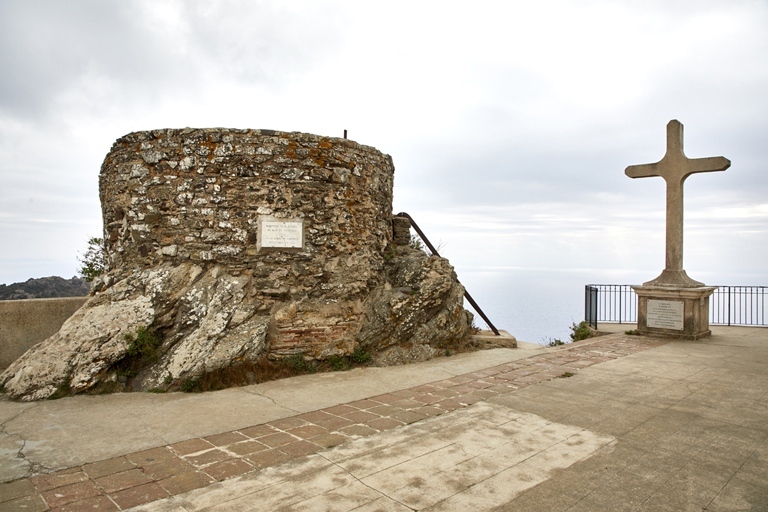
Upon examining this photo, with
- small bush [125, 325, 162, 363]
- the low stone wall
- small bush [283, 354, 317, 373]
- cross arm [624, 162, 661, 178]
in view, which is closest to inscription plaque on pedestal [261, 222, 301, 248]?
small bush [283, 354, 317, 373]

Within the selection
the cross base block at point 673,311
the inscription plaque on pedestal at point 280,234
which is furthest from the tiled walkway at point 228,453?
the cross base block at point 673,311

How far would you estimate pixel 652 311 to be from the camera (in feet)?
29.5

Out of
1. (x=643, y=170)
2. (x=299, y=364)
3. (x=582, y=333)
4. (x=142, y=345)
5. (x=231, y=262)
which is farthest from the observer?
(x=582, y=333)

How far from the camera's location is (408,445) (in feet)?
11.4

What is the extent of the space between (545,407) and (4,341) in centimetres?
658

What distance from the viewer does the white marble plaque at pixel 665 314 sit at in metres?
8.73

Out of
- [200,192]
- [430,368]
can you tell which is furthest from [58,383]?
[430,368]

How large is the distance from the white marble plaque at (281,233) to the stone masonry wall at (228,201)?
9 centimetres

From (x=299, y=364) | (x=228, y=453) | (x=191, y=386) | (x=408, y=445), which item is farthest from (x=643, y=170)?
(x=228, y=453)

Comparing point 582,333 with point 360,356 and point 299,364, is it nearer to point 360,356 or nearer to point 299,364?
point 360,356

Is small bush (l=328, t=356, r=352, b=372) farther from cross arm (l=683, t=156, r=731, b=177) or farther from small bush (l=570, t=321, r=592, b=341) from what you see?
cross arm (l=683, t=156, r=731, b=177)

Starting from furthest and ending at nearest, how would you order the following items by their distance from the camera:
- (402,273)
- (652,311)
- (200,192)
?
(652,311) → (402,273) → (200,192)

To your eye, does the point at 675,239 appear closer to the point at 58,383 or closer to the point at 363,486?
the point at 363,486

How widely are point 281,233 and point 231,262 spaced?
73cm
